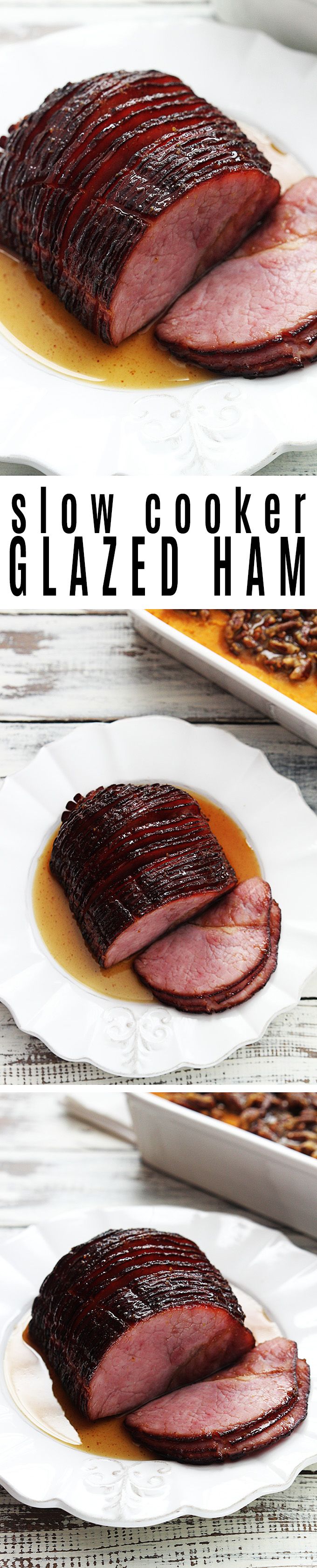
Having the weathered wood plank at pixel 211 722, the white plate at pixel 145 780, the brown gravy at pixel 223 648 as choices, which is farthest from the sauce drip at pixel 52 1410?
the brown gravy at pixel 223 648

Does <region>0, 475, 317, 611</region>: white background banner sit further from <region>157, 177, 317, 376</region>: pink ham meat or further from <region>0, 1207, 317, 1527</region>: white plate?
<region>0, 1207, 317, 1527</region>: white plate

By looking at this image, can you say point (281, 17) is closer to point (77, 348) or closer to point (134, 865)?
point (77, 348)

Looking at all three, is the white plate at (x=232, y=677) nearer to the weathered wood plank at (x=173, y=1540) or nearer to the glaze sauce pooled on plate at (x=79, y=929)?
the glaze sauce pooled on plate at (x=79, y=929)

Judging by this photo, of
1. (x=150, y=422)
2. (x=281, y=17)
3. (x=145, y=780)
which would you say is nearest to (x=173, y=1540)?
(x=145, y=780)

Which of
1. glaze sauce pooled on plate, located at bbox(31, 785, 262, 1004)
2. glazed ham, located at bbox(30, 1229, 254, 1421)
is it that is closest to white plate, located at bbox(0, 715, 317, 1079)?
glaze sauce pooled on plate, located at bbox(31, 785, 262, 1004)

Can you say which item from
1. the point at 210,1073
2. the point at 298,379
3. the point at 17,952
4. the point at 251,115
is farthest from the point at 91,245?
the point at 210,1073

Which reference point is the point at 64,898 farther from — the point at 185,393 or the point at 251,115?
the point at 251,115
